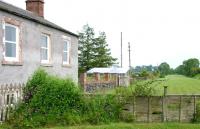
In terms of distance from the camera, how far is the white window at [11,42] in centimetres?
1717

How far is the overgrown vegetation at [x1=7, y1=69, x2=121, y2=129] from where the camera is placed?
14.1 metres

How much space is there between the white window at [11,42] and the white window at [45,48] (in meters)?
3.80

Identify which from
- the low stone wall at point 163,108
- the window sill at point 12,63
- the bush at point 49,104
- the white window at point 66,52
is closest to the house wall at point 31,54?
the window sill at point 12,63

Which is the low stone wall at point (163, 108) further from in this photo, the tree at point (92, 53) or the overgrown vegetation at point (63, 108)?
the tree at point (92, 53)

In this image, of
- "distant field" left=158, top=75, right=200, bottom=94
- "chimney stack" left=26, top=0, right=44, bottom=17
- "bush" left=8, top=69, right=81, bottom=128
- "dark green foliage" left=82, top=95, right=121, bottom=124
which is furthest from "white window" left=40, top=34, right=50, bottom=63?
"dark green foliage" left=82, top=95, right=121, bottom=124

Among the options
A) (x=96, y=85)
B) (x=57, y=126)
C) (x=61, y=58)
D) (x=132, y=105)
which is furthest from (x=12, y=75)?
(x=96, y=85)

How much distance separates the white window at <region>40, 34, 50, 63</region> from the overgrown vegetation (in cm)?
721

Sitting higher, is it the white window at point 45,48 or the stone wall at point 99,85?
the white window at point 45,48

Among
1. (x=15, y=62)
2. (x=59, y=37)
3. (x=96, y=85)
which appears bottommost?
(x=96, y=85)

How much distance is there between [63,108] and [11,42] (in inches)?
194

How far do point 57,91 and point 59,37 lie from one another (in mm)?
10329

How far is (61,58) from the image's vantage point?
82.5 ft

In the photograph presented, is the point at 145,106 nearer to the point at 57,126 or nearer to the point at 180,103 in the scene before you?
the point at 180,103

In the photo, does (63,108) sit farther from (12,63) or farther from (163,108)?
(12,63)
